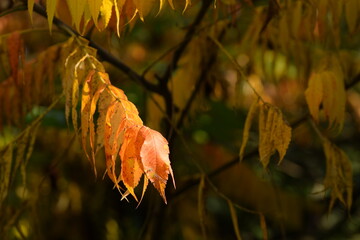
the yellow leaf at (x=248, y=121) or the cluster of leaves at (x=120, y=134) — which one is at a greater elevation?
the cluster of leaves at (x=120, y=134)

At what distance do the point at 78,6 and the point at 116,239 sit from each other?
53.3 inches

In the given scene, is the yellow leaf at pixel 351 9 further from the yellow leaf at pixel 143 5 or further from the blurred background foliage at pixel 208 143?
the yellow leaf at pixel 143 5

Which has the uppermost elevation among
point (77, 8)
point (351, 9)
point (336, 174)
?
point (77, 8)

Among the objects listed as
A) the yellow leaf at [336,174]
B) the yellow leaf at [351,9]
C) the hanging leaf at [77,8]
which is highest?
the hanging leaf at [77,8]

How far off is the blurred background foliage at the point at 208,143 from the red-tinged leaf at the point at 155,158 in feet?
1.17

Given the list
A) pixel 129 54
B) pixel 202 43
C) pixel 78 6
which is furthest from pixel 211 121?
pixel 78 6

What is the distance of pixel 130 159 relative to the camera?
99 centimetres

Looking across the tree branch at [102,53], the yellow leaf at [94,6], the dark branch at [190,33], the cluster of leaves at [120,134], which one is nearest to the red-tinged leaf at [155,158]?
the cluster of leaves at [120,134]

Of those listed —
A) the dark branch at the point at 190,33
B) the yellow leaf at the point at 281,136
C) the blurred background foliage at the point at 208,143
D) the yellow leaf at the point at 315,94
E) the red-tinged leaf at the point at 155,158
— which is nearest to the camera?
the red-tinged leaf at the point at 155,158

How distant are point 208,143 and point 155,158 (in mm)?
1413

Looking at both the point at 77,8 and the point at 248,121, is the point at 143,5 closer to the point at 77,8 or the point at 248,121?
the point at 77,8

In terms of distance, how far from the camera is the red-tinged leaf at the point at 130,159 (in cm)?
98

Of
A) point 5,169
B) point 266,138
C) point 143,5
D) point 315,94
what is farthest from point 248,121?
point 5,169

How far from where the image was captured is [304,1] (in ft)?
4.77
